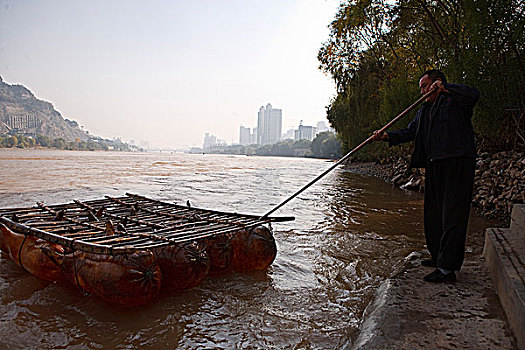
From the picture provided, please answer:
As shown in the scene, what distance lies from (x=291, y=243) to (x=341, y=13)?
16.6 meters

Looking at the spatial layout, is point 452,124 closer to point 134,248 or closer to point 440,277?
point 440,277

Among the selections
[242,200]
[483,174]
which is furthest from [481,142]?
[242,200]

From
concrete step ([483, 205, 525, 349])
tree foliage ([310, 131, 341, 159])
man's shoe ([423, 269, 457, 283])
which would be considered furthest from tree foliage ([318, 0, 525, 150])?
tree foliage ([310, 131, 341, 159])

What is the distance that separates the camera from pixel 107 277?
3.18 metres

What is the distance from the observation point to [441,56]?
10906 millimetres

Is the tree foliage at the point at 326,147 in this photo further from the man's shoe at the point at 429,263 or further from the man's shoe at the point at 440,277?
the man's shoe at the point at 440,277

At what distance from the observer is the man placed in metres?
Answer: 3.03

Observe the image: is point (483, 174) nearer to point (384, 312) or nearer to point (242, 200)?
point (242, 200)

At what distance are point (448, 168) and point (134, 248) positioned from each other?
2.95 metres

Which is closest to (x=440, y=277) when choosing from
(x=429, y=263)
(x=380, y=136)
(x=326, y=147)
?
(x=429, y=263)

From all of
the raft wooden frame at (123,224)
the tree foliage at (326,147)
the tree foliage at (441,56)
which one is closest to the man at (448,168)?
the raft wooden frame at (123,224)

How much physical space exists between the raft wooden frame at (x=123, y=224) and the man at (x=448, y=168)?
1.81 metres

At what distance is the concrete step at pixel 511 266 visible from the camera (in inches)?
80.8

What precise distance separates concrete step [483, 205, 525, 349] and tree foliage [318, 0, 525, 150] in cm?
601
